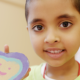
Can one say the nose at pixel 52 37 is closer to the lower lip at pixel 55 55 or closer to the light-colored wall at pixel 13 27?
the lower lip at pixel 55 55

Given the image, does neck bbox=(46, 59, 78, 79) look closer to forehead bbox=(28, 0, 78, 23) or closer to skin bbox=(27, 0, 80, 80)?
skin bbox=(27, 0, 80, 80)

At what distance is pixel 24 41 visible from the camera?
48.8 inches

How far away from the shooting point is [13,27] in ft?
3.75

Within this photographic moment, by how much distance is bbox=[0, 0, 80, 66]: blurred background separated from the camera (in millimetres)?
1069

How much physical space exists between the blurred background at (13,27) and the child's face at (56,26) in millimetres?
696

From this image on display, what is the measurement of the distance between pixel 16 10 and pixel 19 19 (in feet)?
0.32

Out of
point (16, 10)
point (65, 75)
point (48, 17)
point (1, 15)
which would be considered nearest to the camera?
point (48, 17)

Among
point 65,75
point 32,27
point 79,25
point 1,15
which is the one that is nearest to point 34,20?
point 32,27

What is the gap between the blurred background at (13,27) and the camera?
42.1 inches

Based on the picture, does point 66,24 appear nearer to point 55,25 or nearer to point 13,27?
point 55,25

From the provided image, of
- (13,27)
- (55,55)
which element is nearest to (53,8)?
(55,55)

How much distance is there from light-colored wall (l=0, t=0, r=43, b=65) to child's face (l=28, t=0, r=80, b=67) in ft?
2.28

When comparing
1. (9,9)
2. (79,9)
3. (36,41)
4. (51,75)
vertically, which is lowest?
(51,75)

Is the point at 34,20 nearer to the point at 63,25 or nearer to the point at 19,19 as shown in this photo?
the point at 63,25
